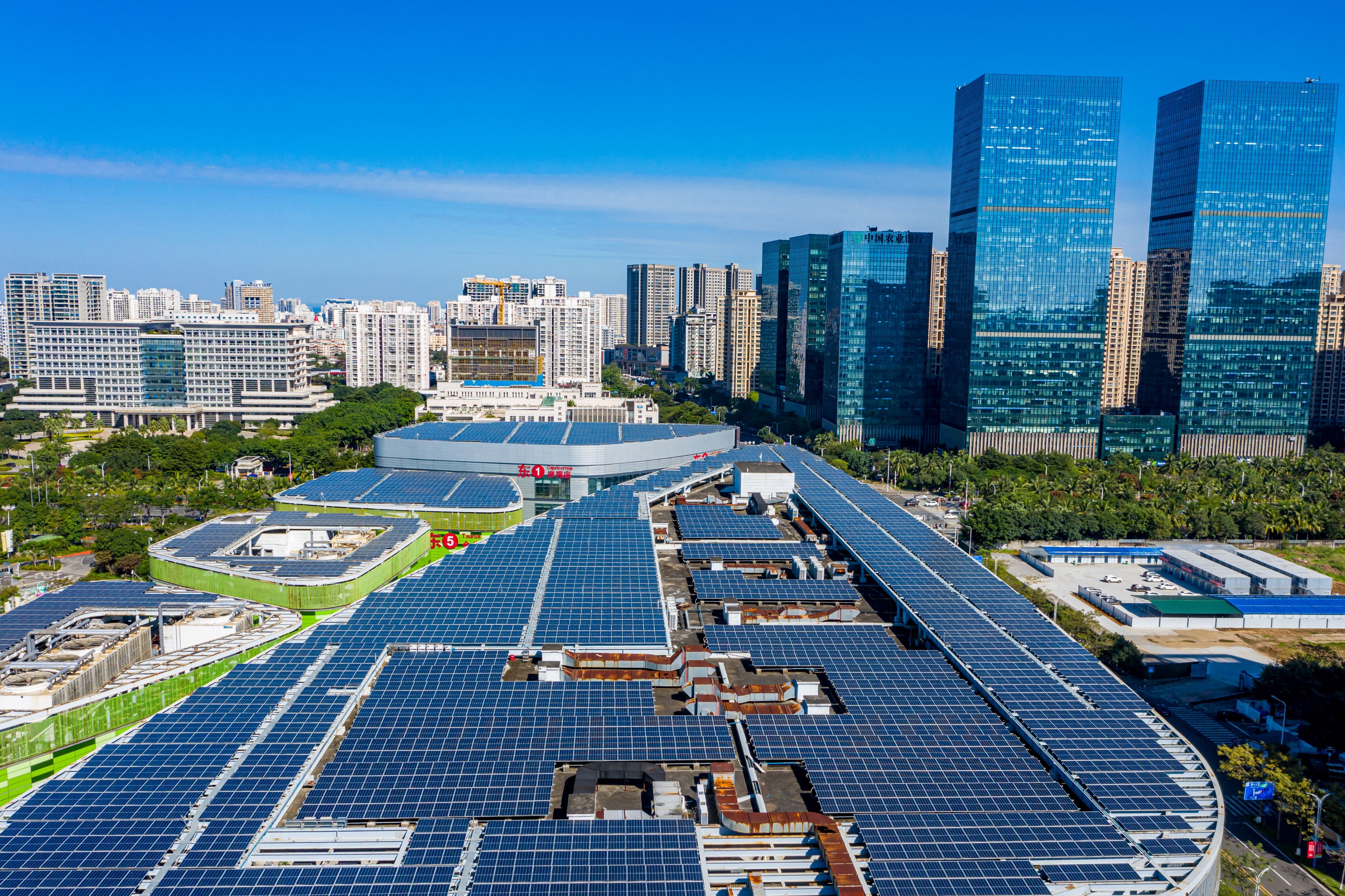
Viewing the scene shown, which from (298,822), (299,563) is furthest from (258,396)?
(298,822)

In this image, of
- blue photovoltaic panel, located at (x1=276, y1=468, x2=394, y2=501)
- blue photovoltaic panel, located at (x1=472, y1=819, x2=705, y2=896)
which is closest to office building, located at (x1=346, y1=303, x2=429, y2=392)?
Result: blue photovoltaic panel, located at (x1=276, y1=468, x2=394, y2=501)

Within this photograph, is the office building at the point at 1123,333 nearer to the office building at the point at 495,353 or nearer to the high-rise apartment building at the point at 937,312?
the high-rise apartment building at the point at 937,312

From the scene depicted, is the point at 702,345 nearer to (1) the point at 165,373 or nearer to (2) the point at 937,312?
(2) the point at 937,312

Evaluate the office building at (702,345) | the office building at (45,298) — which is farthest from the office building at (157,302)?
the office building at (702,345)

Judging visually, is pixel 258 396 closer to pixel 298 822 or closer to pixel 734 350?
pixel 734 350

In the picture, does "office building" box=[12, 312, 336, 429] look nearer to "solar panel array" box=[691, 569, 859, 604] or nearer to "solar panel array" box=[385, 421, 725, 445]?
"solar panel array" box=[385, 421, 725, 445]
